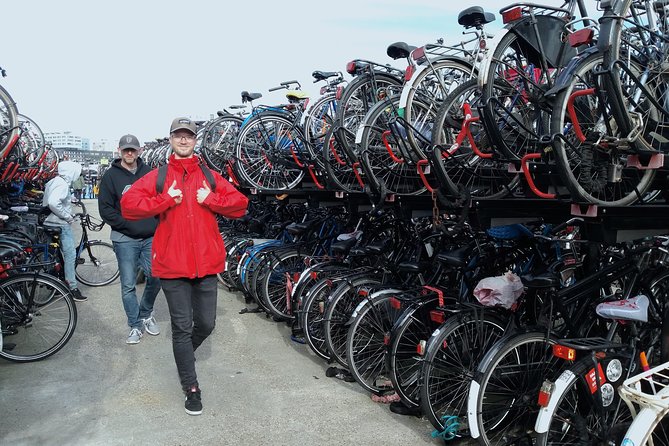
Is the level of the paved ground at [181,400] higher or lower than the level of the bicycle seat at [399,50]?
lower

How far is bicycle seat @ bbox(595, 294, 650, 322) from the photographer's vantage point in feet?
9.62

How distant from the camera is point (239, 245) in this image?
7.87 m

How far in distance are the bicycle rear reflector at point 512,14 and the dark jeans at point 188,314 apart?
2.79m

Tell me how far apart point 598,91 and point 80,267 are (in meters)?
7.91

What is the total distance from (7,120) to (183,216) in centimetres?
309

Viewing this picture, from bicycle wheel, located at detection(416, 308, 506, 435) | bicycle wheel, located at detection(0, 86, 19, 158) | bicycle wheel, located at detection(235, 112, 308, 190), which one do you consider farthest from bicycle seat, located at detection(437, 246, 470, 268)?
bicycle wheel, located at detection(0, 86, 19, 158)

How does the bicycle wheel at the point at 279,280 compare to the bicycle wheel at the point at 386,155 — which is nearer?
the bicycle wheel at the point at 386,155

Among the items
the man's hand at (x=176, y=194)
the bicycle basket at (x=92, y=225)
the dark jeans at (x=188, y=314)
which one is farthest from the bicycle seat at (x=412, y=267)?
the bicycle basket at (x=92, y=225)

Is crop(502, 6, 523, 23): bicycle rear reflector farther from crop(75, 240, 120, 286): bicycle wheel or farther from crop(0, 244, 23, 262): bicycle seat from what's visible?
crop(75, 240, 120, 286): bicycle wheel

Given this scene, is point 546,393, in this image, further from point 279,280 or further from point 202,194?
point 279,280

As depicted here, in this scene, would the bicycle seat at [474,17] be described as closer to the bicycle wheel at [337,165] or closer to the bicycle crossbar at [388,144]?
the bicycle crossbar at [388,144]

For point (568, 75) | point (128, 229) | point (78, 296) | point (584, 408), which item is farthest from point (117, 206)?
point (584, 408)

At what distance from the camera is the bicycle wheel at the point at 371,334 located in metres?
4.36

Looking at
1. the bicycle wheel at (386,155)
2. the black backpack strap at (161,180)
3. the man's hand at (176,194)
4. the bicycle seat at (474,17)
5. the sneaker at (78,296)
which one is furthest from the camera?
the sneaker at (78,296)
